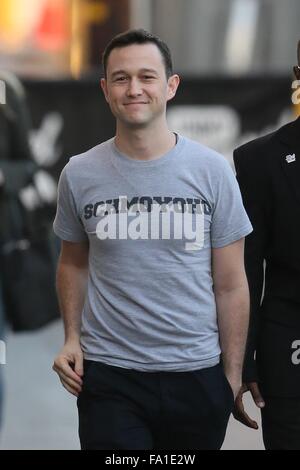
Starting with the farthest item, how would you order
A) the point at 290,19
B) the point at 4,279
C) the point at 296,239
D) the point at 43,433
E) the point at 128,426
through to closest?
the point at 290,19, the point at 43,433, the point at 4,279, the point at 296,239, the point at 128,426

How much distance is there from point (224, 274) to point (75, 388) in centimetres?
54

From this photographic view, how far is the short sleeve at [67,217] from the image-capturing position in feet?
11.4

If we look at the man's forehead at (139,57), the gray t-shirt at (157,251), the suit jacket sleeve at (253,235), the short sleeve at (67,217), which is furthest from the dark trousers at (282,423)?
the man's forehead at (139,57)

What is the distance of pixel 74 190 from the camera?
3.44 meters

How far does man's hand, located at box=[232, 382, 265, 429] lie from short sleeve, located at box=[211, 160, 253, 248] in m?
0.53

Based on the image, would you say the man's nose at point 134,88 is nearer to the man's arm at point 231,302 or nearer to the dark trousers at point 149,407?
the man's arm at point 231,302

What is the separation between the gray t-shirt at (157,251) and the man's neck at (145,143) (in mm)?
20

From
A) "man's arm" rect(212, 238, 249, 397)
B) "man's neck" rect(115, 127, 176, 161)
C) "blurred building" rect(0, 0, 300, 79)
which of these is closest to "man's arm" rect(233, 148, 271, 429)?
"man's arm" rect(212, 238, 249, 397)

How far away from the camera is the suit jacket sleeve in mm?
3750

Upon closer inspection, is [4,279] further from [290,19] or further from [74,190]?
[290,19]

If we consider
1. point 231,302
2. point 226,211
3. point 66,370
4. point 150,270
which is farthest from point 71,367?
point 226,211

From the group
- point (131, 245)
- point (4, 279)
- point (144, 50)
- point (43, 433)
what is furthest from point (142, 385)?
point (43, 433)

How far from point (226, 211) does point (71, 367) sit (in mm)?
636

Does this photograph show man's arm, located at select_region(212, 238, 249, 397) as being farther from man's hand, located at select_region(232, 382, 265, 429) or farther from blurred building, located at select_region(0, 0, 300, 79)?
blurred building, located at select_region(0, 0, 300, 79)
